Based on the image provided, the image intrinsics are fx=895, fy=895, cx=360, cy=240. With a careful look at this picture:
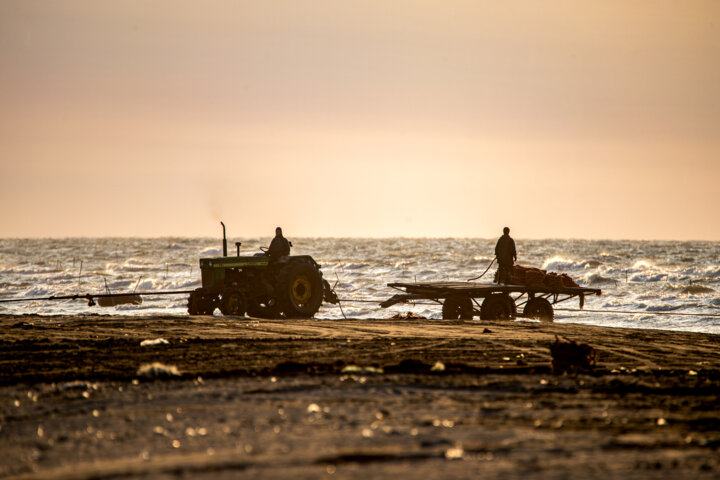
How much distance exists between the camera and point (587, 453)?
6164mm

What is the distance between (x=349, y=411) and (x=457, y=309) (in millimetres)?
15473

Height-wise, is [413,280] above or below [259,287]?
below

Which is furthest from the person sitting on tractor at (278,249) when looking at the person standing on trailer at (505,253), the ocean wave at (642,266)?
the ocean wave at (642,266)

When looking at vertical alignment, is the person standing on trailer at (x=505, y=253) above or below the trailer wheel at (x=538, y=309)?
above

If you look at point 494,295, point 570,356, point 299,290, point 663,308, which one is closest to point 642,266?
point 663,308

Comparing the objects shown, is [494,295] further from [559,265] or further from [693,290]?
[559,265]

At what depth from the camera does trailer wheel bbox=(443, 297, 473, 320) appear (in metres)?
22.5

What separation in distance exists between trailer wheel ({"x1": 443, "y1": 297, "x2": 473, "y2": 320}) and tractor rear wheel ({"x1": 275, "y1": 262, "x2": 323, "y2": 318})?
159 inches

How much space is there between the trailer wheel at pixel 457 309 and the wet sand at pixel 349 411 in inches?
356

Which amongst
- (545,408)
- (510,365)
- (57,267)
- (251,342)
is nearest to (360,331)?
(251,342)

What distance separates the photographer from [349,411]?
7.57 metres

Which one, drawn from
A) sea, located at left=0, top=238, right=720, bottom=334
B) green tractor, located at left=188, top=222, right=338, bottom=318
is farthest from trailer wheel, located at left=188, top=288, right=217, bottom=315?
sea, located at left=0, top=238, right=720, bottom=334

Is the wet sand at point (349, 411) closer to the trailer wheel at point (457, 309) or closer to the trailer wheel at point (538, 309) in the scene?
the trailer wheel at point (538, 309)

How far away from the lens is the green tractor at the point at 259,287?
19.3 meters
